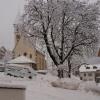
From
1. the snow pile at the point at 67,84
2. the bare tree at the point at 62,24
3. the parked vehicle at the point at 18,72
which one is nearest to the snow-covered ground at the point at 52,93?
the snow pile at the point at 67,84

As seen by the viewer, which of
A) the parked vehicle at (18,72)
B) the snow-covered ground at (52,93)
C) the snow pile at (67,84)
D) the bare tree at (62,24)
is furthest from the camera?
the bare tree at (62,24)

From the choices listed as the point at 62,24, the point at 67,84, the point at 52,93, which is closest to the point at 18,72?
the point at 67,84

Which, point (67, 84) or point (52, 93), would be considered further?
Result: point (67, 84)

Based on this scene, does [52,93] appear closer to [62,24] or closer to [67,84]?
[67,84]

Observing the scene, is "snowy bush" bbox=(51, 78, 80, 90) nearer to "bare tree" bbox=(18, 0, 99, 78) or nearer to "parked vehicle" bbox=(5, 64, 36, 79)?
"parked vehicle" bbox=(5, 64, 36, 79)

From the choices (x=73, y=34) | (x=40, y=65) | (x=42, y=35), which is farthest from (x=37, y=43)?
(x=40, y=65)

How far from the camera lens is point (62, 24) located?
3869cm

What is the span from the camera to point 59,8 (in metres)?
39.0

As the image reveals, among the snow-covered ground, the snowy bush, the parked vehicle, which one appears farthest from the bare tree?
the snow-covered ground

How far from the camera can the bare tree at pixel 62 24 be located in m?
38.9

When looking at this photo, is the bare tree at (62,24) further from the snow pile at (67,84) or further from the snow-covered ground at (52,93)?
the snow-covered ground at (52,93)

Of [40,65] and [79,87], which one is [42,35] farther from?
[40,65]

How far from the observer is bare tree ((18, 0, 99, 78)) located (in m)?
38.9

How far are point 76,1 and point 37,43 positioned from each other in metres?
7.35
